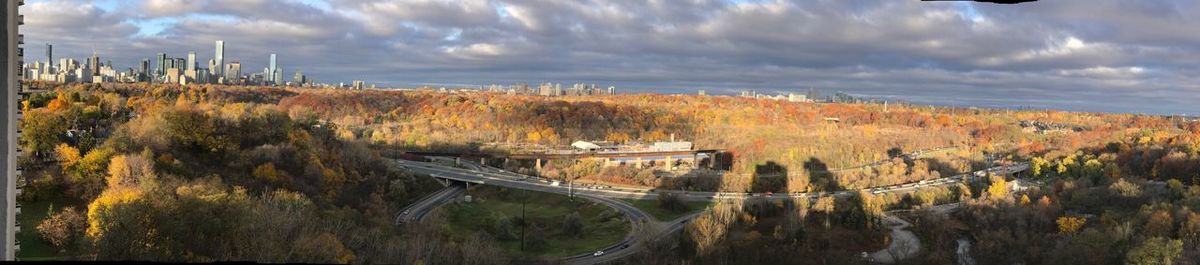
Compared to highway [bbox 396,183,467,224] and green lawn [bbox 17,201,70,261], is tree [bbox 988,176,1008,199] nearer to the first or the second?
highway [bbox 396,183,467,224]

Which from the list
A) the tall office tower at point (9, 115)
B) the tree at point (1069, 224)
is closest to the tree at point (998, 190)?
the tree at point (1069, 224)

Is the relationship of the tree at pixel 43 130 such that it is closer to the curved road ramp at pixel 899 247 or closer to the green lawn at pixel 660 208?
the green lawn at pixel 660 208

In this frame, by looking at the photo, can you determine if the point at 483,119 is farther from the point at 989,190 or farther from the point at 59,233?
Result: the point at 59,233

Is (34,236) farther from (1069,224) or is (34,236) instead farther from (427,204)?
(1069,224)

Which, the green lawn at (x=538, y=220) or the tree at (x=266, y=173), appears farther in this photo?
the green lawn at (x=538, y=220)

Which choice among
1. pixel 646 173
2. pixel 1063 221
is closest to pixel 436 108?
pixel 646 173
